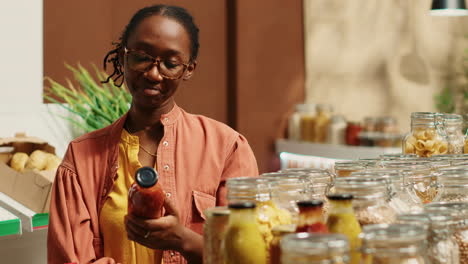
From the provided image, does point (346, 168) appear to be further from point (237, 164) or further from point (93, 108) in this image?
point (93, 108)

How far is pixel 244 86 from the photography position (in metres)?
5.68

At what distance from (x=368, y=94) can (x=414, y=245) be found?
4.83 meters

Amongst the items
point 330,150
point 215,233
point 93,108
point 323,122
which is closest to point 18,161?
point 93,108

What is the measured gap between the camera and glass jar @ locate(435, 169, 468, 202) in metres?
1.32

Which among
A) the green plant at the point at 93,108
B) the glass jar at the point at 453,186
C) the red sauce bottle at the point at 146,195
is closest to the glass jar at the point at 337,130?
the green plant at the point at 93,108

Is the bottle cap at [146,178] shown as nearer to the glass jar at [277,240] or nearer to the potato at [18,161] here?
the glass jar at [277,240]

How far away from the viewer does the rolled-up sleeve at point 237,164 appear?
1.92 m

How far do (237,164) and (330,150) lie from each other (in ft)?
11.3

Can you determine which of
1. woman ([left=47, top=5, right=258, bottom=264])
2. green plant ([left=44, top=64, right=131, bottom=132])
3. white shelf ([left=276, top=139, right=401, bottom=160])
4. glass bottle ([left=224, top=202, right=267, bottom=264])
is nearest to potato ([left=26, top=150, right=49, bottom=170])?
green plant ([left=44, top=64, right=131, bottom=132])

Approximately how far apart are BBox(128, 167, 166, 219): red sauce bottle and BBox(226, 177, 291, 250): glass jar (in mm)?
128

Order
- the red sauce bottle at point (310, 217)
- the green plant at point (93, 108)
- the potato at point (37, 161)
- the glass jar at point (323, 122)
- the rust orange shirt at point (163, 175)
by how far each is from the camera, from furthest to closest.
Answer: the glass jar at point (323, 122) → the green plant at point (93, 108) → the potato at point (37, 161) → the rust orange shirt at point (163, 175) → the red sauce bottle at point (310, 217)

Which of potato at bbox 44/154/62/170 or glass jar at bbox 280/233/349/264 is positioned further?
potato at bbox 44/154/62/170

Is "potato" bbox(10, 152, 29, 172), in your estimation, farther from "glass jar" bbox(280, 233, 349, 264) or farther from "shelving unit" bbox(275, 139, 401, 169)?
"shelving unit" bbox(275, 139, 401, 169)

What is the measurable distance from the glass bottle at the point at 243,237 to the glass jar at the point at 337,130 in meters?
4.28
